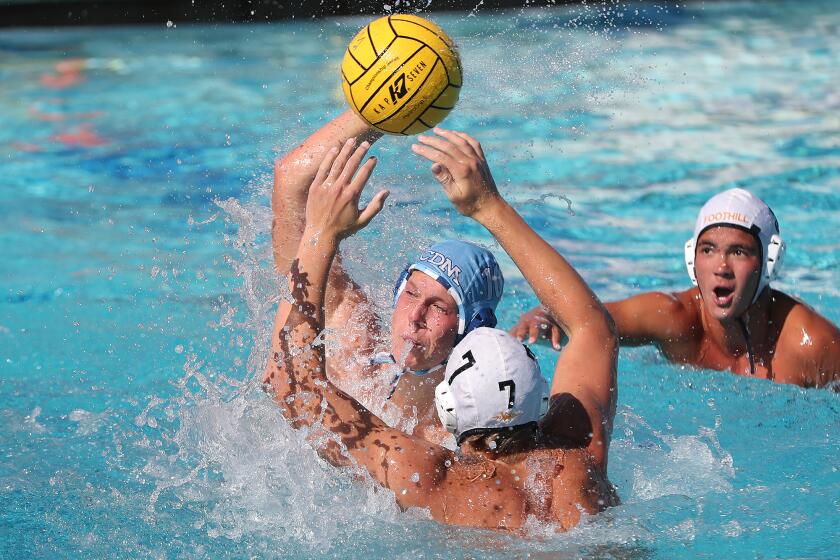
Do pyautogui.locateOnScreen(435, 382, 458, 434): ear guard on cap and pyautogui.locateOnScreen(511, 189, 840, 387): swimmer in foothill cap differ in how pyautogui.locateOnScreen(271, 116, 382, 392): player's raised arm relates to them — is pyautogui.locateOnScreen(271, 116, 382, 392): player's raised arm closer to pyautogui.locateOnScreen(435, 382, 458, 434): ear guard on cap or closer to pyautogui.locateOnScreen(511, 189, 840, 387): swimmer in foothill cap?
pyautogui.locateOnScreen(435, 382, 458, 434): ear guard on cap

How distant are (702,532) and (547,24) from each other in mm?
8861

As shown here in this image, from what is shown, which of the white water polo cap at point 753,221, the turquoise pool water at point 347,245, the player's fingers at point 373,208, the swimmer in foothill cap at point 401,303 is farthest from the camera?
the white water polo cap at point 753,221

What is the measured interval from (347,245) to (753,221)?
1756mm

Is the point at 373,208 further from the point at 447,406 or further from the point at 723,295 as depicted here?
the point at 723,295

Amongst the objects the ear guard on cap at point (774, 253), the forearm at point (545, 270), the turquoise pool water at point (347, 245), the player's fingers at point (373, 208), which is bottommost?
the turquoise pool water at point (347, 245)

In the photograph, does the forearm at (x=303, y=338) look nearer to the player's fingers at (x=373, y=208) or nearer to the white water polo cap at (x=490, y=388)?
the player's fingers at (x=373, y=208)

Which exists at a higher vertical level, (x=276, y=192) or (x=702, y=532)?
(x=276, y=192)

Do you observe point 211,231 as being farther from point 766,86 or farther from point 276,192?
point 766,86

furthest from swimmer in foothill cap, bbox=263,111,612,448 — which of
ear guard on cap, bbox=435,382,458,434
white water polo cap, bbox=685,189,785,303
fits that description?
white water polo cap, bbox=685,189,785,303

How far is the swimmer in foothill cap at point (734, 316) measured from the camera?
4547 millimetres

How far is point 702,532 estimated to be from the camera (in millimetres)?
3479

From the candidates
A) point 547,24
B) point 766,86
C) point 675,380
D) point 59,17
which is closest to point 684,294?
point 675,380

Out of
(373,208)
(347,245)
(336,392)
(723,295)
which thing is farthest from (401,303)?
(723,295)

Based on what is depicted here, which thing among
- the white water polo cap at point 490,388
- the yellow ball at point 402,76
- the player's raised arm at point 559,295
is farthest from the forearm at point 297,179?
the white water polo cap at point 490,388
